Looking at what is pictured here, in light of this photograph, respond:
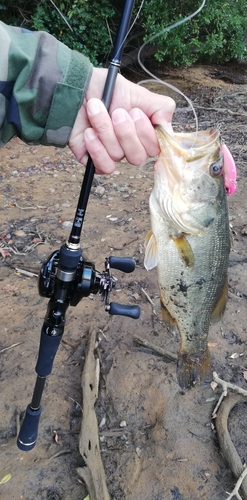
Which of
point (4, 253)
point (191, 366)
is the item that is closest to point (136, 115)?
point (191, 366)

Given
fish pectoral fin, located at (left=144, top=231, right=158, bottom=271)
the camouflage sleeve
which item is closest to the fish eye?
fish pectoral fin, located at (left=144, top=231, right=158, bottom=271)

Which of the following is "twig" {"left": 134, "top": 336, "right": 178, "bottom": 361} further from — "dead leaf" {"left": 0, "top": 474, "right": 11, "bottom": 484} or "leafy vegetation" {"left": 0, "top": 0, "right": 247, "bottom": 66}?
"leafy vegetation" {"left": 0, "top": 0, "right": 247, "bottom": 66}

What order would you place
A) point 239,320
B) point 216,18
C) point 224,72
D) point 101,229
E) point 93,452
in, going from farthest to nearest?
1. point 224,72
2. point 216,18
3. point 101,229
4. point 239,320
5. point 93,452

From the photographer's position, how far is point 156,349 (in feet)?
9.77

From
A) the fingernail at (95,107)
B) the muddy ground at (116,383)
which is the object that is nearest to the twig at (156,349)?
the muddy ground at (116,383)

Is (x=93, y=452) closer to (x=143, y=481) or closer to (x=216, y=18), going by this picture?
(x=143, y=481)

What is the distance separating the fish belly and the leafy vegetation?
591 cm

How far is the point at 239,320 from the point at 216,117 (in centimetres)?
573

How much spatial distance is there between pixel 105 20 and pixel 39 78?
6.96 m

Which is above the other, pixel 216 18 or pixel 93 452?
pixel 216 18

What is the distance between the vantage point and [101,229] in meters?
4.46

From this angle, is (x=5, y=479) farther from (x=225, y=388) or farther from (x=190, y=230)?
(x=190, y=230)

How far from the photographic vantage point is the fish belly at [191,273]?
73.3 inches

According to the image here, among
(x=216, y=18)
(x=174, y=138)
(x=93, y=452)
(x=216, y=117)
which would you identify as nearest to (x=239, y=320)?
(x=93, y=452)
